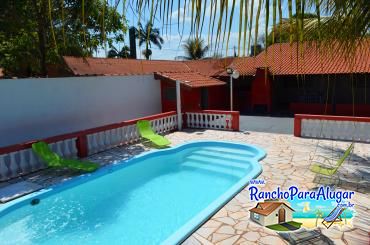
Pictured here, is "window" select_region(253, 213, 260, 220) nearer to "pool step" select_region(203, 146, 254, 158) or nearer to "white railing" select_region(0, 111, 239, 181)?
"pool step" select_region(203, 146, 254, 158)

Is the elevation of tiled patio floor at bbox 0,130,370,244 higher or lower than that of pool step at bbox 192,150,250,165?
higher

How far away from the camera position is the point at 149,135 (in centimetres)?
1427

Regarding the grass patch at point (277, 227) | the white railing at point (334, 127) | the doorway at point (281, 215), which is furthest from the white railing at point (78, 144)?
the doorway at point (281, 215)

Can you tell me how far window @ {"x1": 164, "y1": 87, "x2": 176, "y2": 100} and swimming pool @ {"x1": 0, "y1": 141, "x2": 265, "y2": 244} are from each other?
638 centimetres

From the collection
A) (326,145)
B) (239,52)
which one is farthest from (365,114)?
(239,52)

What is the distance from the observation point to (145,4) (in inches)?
42.9

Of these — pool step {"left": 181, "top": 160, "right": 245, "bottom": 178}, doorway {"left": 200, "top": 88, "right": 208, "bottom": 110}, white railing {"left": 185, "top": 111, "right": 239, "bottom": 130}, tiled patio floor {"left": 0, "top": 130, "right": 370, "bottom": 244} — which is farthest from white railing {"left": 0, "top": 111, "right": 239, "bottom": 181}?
doorway {"left": 200, "top": 88, "right": 208, "bottom": 110}

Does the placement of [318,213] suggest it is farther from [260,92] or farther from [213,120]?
[260,92]

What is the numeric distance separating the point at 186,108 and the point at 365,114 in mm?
11377

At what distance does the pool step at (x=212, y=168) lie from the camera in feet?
37.0

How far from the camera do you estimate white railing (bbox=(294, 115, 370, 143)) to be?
1270cm

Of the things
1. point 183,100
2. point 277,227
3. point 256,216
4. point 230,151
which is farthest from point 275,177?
point 183,100

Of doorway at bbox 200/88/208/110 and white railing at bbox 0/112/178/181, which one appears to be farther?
doorway at bbox 200/88/208/110

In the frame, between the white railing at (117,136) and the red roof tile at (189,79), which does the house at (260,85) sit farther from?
the white railing at (117,136)
